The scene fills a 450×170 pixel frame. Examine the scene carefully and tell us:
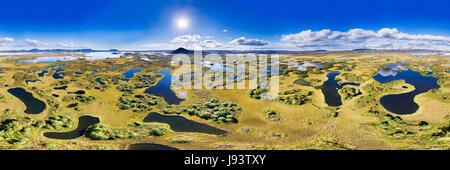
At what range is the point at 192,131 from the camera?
124 ft

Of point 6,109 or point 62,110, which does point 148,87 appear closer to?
point 62,110

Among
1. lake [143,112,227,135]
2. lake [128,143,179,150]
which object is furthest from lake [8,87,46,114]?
lake [128,143,179,150]

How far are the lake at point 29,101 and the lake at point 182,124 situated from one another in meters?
30.2

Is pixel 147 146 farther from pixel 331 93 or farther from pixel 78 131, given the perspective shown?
pixel 331 93

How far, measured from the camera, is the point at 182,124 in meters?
40.8

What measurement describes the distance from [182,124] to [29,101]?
5118cm

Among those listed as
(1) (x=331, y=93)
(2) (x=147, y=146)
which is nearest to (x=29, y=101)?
(2) (x=147, y=146)

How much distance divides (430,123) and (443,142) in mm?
12072

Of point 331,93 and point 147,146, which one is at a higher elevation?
point 331,93

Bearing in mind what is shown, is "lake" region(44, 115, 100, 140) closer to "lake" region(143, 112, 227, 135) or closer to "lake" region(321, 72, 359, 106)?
"lake" region(143, 112, 227, 135)

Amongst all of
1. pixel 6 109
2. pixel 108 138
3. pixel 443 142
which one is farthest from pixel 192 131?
pixel 6 109

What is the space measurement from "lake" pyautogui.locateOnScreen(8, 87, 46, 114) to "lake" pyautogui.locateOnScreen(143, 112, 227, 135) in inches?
1189

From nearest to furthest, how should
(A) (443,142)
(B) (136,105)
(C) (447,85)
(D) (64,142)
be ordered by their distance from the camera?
(A) (443,142), (D) (64,142), (B) (136,105), (C) (447,85)

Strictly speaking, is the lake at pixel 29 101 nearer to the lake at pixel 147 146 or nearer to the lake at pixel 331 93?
the lake at pixel 147 146
